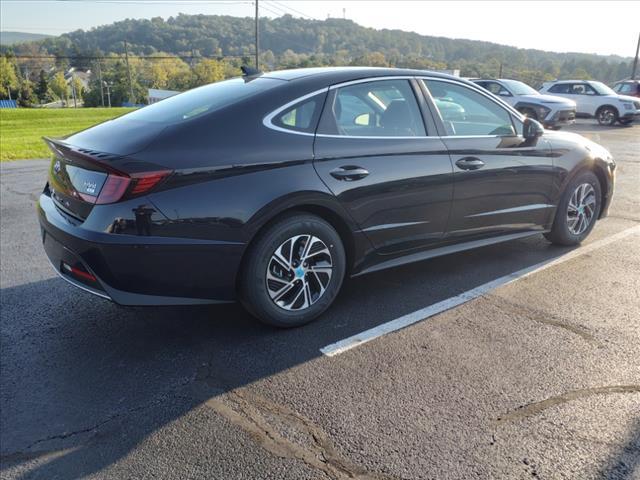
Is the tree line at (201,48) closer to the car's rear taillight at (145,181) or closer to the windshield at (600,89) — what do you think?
the windshield at (600,89)

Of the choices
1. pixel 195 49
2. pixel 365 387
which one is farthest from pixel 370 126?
pixel 195 49

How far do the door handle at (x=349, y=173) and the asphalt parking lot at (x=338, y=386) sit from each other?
0.95 metres

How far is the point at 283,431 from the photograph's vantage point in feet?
8.51

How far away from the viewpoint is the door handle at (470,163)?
4230mm

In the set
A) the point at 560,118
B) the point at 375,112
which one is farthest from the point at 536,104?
the point at 375,112

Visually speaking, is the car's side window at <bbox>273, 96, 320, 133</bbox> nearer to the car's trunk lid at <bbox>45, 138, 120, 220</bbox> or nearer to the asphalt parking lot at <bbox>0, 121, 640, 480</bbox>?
the car's trunk lid at <bbox>45, 138, 120, 220</bbox>

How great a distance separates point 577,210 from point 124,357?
14.0ft

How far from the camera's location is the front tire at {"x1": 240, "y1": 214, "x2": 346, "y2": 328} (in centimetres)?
337

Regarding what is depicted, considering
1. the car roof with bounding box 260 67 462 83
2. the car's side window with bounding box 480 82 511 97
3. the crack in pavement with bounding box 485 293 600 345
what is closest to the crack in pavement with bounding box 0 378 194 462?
the car roof with bounding box 260 67 462 83

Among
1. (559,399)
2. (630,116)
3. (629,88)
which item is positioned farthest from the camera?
(629,88)

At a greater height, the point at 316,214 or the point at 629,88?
the point at 629,88

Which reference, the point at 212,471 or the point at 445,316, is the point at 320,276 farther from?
the point at 212,471

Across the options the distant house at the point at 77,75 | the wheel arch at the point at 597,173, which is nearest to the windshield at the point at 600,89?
the wheel arch at the point at 597,173

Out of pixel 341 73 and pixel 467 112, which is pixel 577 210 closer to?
pixel 467 112
